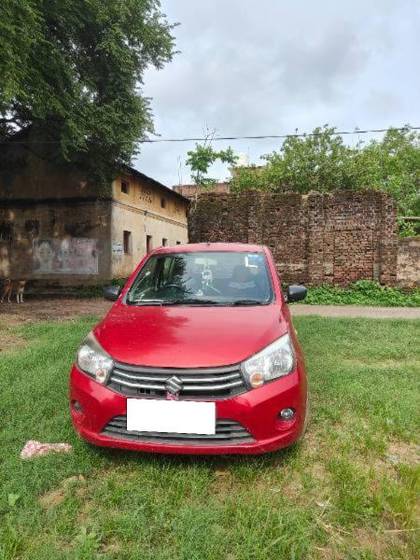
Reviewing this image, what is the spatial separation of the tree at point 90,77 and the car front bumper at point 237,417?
7.61 m

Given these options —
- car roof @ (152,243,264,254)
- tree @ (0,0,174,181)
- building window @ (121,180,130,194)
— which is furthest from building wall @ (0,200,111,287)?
car roof @ (152,243,264,254)

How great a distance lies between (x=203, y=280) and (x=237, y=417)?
1593mm

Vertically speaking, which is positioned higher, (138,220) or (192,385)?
(138,220)

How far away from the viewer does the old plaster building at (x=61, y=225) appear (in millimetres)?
17203

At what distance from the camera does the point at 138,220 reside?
64.9ft

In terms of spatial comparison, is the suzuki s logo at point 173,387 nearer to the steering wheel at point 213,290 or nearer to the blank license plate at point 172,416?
the blank license plate at point 172,416

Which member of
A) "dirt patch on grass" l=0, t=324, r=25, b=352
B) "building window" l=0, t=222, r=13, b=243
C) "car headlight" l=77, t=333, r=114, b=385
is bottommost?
"dirt patch on grass" l=0, t=324, r=25, b=352

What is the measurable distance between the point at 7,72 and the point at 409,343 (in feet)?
27.1

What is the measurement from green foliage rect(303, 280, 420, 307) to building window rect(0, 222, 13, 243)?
1290 centimetres

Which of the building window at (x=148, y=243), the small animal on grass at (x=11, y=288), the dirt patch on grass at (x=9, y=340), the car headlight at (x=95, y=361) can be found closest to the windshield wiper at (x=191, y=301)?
the car headlight at (x=95, y=361)

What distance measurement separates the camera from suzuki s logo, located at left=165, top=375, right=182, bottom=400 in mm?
2482

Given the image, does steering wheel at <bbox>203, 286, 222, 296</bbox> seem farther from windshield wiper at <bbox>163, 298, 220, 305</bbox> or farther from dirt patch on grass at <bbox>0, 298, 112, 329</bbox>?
dirt patch on grass at <bbox>0, 298, 112, 329</bbox>

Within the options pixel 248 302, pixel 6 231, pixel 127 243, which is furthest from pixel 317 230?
pixel 6 231

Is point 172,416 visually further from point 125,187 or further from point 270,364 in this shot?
point 125,187
